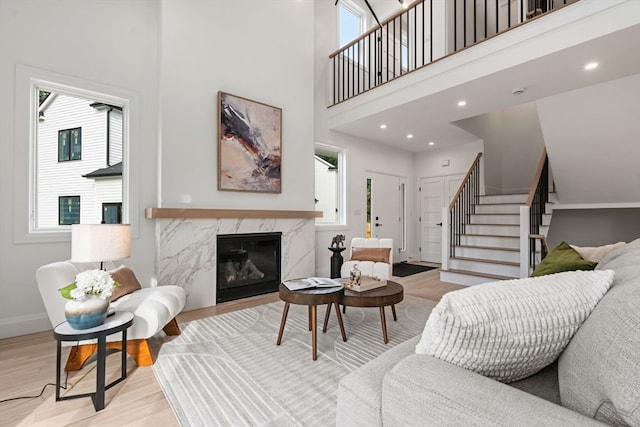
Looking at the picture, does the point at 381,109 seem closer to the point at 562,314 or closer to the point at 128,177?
the point at 128,177

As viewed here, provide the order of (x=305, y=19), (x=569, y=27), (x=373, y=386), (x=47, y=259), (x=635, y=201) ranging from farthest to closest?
(x=305, y=19), (x=635, y=201), (x=47, y=259), (x=569, y=27), (x=373, y=386)

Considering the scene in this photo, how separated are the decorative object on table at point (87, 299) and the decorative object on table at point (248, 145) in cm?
225

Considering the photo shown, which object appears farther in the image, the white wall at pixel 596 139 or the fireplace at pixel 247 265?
the fireplace at pixel 247 265

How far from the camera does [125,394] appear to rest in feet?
6.35

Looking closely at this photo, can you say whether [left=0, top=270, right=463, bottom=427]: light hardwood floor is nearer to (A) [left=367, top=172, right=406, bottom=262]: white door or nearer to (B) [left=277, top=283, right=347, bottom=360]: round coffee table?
(B) [left=277, top=283, right=347, bottom=360]: round coffee table

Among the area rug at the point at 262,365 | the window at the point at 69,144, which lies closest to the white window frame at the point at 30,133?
the window at the point at 69,144

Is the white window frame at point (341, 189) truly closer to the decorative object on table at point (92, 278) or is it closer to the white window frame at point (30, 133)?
the white window frame at point (30, 133)

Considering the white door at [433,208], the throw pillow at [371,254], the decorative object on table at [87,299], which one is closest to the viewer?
the decorative object on table at [87,299]

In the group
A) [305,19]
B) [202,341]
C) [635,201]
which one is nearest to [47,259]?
[202,341]

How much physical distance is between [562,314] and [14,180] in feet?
13.7

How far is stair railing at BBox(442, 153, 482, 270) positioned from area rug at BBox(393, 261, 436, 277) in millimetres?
809

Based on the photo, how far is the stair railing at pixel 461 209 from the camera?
5215 mm

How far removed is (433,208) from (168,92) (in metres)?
5.86

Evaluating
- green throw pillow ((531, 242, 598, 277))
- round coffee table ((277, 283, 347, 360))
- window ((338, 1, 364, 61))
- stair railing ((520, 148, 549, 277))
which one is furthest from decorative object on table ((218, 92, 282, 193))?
stair railing ((520, 148, 549, 277))
